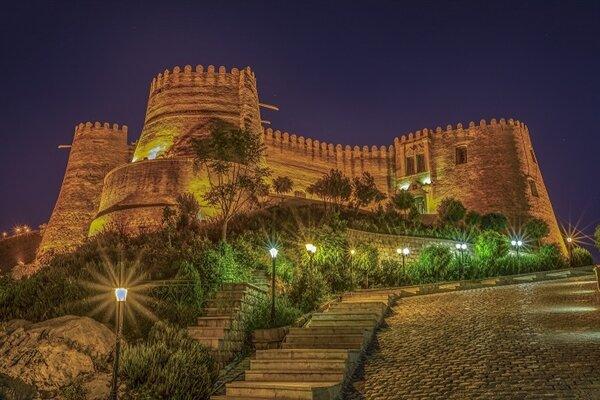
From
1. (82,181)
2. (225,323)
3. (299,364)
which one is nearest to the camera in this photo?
(299,364)

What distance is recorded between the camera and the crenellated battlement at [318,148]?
3494 cm

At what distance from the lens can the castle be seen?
77.5 ft

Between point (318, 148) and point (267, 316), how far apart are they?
27.1 meters

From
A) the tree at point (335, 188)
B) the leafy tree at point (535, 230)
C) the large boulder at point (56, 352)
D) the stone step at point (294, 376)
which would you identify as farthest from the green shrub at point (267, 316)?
the leafy tree at point (535, 230)

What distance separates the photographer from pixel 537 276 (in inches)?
726

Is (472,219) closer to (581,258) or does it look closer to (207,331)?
(581,258)

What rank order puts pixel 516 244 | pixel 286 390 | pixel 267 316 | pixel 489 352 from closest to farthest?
pixel 286 390 → pixel 489 352 → pixel 267 316 → pixel 516 244

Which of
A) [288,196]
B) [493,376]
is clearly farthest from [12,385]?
[288,196]

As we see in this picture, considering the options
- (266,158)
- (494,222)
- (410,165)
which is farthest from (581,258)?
(266,158)

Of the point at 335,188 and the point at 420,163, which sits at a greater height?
the point at 420,163

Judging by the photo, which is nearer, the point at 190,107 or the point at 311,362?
the point at 311,362

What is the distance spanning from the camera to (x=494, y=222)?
1148 inches

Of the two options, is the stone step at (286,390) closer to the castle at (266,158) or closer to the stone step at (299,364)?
the stone step at (299,364)

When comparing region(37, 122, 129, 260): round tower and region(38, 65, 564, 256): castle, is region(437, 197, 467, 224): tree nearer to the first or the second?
region(38, 65, 564, 256): castle
